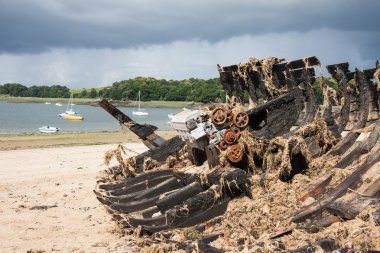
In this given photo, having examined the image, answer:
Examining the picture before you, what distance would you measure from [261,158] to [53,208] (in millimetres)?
5611

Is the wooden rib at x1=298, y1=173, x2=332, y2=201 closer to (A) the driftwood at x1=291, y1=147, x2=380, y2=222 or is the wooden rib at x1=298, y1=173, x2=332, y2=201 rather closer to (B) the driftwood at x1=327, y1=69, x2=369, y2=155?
(A) the driftwood at x1=291, y1=147, x2=380, y2=222

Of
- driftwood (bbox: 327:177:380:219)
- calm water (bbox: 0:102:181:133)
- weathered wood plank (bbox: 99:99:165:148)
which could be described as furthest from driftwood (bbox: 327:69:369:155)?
calm water (bbox: 0:102:181:133)

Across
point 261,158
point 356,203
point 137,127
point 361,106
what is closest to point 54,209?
point 137,127

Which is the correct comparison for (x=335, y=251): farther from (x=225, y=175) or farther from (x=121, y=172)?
(x=121, y=172)

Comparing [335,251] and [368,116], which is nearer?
[335,251]

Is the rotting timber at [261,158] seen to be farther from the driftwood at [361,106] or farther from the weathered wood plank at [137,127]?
the weathered wood plank at [137,127]

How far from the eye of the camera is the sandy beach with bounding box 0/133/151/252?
8.16 meters

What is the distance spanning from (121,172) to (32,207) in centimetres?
240

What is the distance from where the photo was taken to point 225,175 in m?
6.94

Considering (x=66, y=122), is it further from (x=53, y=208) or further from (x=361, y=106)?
(x=361, y=106)

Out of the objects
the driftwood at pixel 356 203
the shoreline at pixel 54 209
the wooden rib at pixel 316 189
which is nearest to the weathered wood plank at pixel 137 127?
the shoreline at pixel 54 209

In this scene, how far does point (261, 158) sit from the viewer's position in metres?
7.82

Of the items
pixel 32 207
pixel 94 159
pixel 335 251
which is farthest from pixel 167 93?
pixel 335 251

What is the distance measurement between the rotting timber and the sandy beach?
24.2 inches
